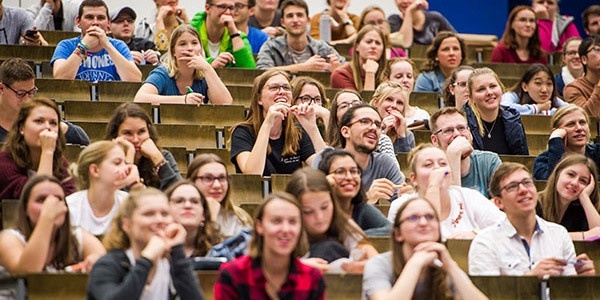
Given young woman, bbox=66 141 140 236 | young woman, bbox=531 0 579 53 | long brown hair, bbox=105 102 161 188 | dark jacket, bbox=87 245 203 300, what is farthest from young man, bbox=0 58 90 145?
young woman, bbox=531 0 579 53

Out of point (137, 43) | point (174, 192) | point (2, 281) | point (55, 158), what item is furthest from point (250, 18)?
point (2, 281)

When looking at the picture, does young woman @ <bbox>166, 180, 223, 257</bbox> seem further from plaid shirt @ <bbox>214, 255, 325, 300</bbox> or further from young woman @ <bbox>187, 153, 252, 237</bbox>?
plaid shirt @ <bbox>214, 255, 325, 300</bbox>

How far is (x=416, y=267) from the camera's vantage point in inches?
167

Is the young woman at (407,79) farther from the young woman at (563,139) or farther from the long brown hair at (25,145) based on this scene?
the long brown hair at (25,145)

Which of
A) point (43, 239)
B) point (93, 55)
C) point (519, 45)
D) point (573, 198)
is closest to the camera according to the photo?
point (43, 239)

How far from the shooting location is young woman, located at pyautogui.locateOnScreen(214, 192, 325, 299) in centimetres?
416

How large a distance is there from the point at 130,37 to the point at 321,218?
3.45 m

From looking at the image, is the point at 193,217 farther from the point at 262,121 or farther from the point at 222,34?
the point at 222,34

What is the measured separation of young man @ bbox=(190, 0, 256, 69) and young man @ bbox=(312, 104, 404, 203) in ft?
6.41

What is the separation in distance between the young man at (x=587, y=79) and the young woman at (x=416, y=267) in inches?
132

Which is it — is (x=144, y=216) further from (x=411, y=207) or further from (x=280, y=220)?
(x=411, y=207)

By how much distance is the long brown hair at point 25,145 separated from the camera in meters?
5.29

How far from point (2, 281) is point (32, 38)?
3.78 meters

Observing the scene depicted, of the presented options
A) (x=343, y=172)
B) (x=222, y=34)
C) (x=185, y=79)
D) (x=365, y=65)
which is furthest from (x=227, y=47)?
(x=343, y=172)
